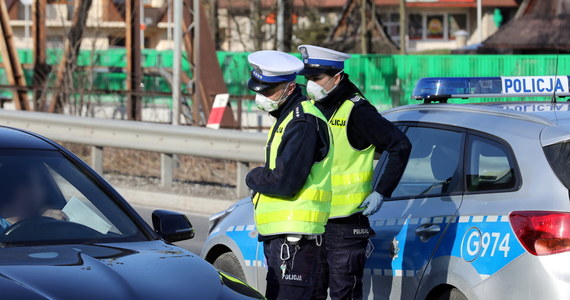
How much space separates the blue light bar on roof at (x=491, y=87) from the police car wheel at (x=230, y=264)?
57.6 inches

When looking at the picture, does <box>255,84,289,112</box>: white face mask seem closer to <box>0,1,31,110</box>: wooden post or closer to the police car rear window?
the police car rear window

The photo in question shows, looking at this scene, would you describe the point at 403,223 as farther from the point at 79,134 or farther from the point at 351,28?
the point at 351,28

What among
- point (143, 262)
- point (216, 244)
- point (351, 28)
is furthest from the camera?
point (351, 28)

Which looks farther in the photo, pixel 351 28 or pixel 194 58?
pixel 351 28

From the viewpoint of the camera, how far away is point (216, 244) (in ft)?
22.3

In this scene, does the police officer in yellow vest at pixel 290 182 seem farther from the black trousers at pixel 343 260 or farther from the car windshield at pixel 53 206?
the car windshield at pixel 53 206

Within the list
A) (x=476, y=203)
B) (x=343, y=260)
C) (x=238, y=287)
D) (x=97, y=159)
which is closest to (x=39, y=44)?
(x=97, y=159)

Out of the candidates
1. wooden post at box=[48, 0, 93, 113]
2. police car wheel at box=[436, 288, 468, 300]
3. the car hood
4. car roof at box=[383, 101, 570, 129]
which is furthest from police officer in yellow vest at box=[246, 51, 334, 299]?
wooden post at box=[48, 0, 93, 113]

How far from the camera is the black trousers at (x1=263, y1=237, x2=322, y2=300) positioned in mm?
5180

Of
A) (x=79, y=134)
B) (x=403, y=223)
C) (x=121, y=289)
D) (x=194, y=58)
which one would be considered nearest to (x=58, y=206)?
(x=121, y=289)

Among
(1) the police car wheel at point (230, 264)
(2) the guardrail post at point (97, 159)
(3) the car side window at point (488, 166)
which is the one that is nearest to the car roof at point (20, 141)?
(1) the police car wheel at point (230, 264)

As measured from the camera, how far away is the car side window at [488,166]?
523cm

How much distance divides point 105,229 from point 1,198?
461 mm

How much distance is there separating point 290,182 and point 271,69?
1.79ft
